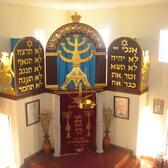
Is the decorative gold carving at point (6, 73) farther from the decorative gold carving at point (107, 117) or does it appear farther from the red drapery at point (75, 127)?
→ the decorative gold carving at point (107, 117)

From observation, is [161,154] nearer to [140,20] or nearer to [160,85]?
[160,85]

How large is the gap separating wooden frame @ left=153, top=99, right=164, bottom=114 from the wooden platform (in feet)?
4.63

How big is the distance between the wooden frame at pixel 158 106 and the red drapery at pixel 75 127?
1711mm

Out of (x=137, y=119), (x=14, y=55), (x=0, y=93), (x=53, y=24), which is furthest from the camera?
(x=53, y=24)

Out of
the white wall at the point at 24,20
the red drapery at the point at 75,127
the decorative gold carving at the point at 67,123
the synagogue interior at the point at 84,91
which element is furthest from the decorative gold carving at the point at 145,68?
the white wall at the point at 24,20

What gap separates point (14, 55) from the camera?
558 cm

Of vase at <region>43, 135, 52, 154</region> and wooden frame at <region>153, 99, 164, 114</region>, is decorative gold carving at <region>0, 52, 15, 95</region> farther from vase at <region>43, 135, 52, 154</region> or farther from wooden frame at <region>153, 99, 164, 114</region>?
wooden frame at <region>153, 99, 164, 114</region>

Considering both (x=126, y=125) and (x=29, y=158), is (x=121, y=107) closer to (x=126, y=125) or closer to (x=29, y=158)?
(x=126, y=125)

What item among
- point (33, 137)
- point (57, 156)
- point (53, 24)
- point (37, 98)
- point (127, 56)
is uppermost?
point (53, 24)

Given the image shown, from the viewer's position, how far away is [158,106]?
6754 mm

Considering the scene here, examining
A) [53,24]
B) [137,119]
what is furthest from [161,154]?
[53,24]

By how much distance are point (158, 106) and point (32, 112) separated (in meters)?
3.36

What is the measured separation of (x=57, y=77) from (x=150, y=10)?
3.01m

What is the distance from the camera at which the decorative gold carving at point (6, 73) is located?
18.6 feet
